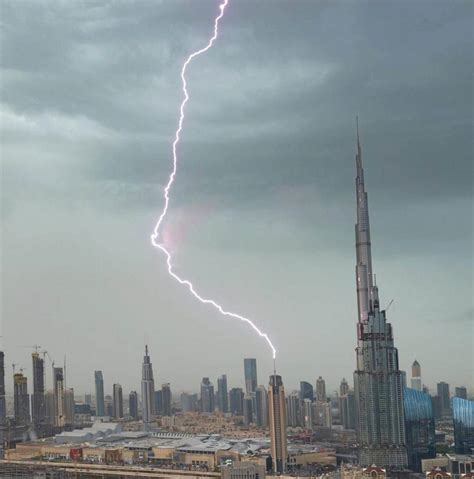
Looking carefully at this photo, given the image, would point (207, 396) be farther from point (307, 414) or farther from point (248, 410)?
point (307, 414)

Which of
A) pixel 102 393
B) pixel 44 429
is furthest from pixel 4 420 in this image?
pixel 102 393

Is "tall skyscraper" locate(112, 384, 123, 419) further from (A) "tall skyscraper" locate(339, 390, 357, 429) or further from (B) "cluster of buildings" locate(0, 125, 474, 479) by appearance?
(A) "tall skyscraper" locate(339, 390, 357, 429)

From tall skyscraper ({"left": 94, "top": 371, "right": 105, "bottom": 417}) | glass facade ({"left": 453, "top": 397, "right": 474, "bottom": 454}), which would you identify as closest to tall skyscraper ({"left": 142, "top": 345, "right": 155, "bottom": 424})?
tall skyscraper ({"left": 94, "top": 371, "right": 105, "bottom": 417})

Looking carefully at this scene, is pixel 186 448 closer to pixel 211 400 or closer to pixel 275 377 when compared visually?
pixel 275 377

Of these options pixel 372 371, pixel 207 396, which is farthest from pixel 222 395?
pixel 372 371

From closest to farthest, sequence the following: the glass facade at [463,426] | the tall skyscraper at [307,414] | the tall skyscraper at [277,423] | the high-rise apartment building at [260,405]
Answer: the tall skyscraper at [277,423], the glass facade at [463,426], the tall skyscraper at [307,414], the high-rise apartment building at [260,405]

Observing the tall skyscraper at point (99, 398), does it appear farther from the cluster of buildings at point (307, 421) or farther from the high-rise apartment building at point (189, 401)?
the high-rise apartment building at point (189, 401)

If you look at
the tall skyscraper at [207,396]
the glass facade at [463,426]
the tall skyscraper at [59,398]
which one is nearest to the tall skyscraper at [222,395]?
the tall skyscraper at [207,396]
